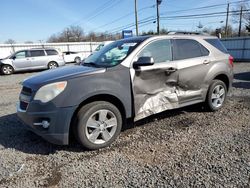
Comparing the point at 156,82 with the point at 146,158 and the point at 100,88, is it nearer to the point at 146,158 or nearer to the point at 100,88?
the point at 100,88

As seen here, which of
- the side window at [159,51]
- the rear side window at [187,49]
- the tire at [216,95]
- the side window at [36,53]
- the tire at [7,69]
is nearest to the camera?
the side window at [159,51]

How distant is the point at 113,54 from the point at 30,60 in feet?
47.1

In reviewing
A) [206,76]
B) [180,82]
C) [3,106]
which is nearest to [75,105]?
[180,82]

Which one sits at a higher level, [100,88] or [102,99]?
[100,88]

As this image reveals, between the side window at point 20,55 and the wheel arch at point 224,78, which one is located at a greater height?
the side window at point 20,55

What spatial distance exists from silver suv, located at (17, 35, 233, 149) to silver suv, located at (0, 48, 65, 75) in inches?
547

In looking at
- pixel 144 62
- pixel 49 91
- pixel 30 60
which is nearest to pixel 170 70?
pixel 144 62

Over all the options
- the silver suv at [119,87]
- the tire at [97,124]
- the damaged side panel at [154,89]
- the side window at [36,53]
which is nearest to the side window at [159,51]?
the silver suv at [119,87]

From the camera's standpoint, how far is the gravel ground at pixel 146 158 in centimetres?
283

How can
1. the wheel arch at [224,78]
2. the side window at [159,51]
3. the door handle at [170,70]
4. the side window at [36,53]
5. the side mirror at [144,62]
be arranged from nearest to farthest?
the side mirror at [144,62] → the side window at [159,51] → the door handle at [170,70] → the wheel arch at [224,78] → the side window at [36,53]

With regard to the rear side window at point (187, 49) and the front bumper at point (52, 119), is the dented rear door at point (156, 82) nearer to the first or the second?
the rear side window at point (187, 49)

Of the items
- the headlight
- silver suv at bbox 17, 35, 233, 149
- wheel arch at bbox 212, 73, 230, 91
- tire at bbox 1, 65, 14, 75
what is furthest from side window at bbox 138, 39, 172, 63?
tire at bbox 1, 65, 14, 75

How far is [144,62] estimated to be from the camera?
12.6 feet

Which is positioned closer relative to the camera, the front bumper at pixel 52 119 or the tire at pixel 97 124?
the front bumper at pixel 52 119
